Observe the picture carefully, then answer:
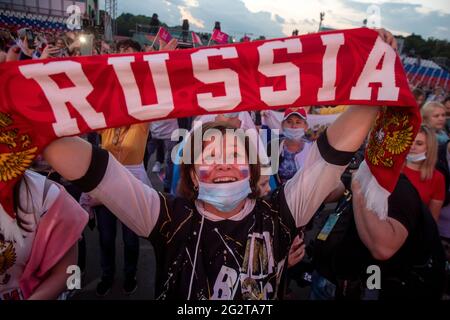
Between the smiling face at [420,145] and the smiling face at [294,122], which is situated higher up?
the smiling face at [420,145]

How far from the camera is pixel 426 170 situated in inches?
108

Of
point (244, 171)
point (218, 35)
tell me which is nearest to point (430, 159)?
point (244, 171)

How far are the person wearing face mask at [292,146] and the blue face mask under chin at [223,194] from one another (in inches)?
70.0

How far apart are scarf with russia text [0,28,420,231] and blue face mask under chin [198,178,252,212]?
377 millimetres

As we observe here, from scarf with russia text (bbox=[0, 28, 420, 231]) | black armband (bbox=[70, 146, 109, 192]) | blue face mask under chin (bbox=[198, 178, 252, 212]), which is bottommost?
blue face mask under chin (bbox=[198, 178, 252, 212])

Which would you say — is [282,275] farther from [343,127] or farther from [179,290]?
[343,127]

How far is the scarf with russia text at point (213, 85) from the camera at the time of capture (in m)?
1.45

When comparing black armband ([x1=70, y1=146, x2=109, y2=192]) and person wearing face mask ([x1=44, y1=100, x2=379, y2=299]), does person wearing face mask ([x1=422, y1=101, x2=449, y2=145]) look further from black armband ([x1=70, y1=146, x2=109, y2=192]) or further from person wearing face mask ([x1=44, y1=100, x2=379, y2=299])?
black armband ([x1=70, y1=146, x2=109, y2=192])

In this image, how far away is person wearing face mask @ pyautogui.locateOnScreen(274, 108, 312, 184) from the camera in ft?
11.9

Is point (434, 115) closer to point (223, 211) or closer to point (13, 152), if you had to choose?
point (223, 211)

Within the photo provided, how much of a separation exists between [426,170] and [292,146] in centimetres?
138

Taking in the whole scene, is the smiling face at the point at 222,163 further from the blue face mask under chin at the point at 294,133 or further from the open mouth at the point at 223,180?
the blue face mask under chin at the point at 294,133

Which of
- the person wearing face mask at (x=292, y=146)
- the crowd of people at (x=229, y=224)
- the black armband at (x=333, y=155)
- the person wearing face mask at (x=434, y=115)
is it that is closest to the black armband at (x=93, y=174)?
the crowd of people at (x=229, y=224)

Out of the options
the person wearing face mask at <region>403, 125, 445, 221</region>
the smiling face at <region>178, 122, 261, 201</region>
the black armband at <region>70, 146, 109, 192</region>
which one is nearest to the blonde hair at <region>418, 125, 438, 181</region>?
the person wearing face mask at <region>403, 125, 445, 221</region>
